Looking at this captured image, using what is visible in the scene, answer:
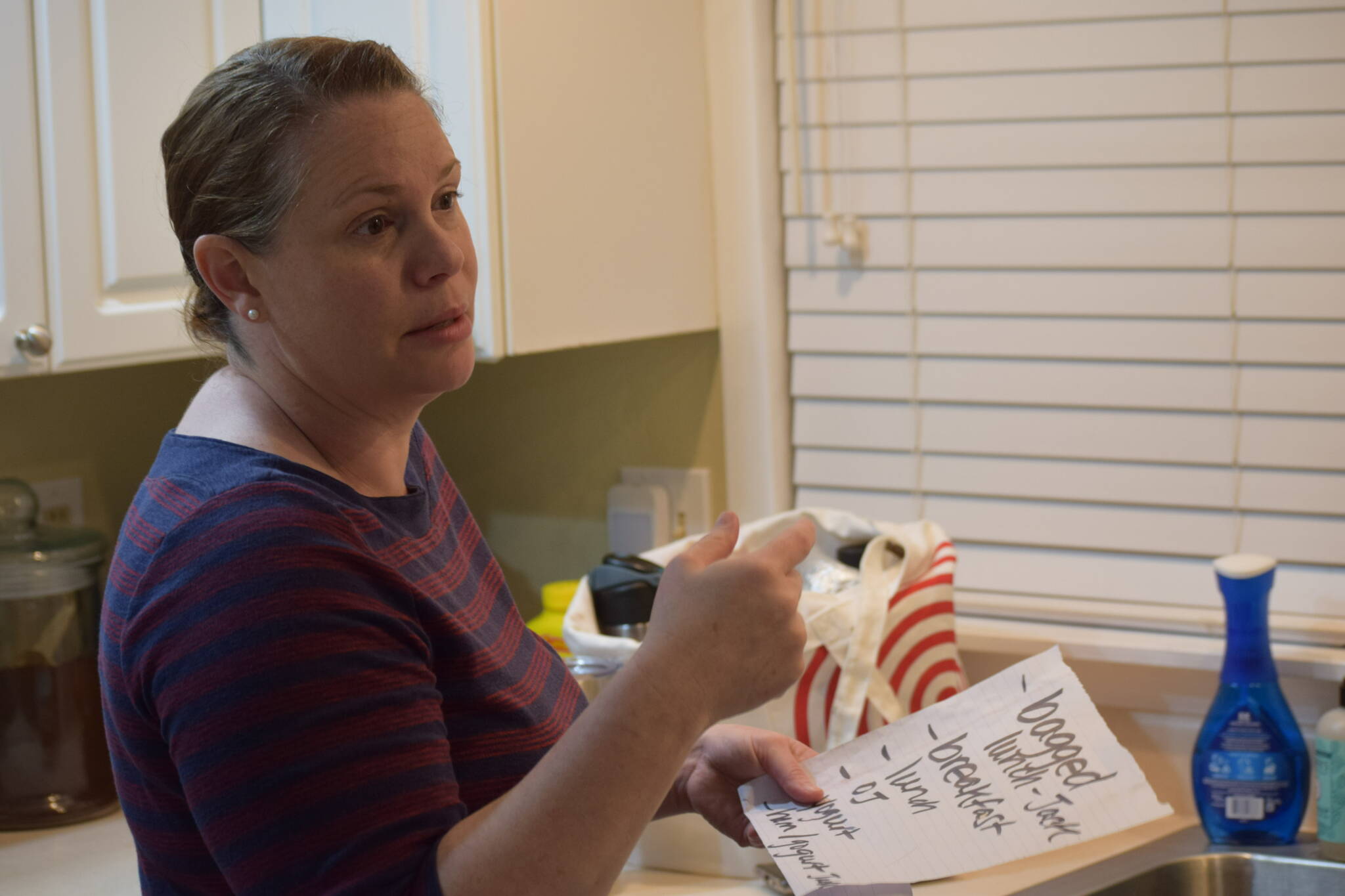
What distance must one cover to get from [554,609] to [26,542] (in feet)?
1.95

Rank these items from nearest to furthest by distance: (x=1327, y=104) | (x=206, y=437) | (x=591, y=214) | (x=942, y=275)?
(x=206, y=437)
(x=1327, y=104)
(x=591, y=214)
(x=942, y=275)

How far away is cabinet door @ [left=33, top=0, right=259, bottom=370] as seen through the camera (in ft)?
3.98

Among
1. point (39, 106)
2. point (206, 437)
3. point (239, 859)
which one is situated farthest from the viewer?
point (39, 106)

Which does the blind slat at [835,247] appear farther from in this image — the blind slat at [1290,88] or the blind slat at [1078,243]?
the blind slat at [1290,88]

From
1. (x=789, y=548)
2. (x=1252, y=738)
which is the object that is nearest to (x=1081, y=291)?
(x=1252, y=738)

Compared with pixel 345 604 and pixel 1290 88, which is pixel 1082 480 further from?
pixel 345 604

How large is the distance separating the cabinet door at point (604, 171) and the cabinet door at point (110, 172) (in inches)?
13.2

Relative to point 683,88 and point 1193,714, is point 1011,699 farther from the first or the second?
point 683,88

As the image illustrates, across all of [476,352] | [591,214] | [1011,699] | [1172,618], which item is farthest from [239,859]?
[1172,618]

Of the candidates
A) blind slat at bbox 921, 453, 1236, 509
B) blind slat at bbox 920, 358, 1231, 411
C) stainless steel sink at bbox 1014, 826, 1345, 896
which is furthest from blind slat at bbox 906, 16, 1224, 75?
stainless steel sink at bbox 1014, 826, 1345, 896

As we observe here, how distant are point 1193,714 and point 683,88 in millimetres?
947

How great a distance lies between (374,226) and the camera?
2.41 feet

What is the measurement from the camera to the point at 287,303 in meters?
0.74

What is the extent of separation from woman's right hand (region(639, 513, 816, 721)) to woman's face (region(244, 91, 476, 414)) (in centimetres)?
19
